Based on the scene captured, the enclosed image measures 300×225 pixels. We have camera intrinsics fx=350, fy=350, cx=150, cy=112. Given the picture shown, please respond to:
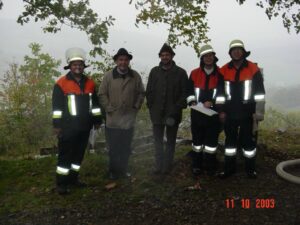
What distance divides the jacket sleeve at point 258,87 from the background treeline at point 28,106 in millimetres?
13149

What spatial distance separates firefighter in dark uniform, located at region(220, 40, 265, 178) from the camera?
583 centimetres

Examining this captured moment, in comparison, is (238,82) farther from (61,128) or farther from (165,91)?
(61,128)

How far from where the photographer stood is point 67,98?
19.1ft

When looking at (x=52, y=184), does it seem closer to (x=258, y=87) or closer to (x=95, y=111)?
(x=95, y=111)

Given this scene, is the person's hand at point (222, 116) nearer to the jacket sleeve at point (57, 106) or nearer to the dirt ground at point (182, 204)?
the dirt ground at point (182, 204)

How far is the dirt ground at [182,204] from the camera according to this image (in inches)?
187

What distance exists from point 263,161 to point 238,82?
218 centimetres

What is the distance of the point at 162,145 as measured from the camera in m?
6.55

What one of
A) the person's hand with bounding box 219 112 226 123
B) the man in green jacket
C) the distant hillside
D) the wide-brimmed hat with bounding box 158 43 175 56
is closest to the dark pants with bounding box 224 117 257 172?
the person's hand with bounding box 219 112 226 123

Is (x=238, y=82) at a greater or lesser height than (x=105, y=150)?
greater

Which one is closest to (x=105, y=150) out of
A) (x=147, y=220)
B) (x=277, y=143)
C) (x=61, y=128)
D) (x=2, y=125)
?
(x=61, y=128)

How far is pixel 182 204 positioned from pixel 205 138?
1.57 metres

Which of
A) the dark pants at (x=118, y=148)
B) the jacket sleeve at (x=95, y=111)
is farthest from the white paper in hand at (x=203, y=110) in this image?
the jacket sleeve at (x=95, y=111)

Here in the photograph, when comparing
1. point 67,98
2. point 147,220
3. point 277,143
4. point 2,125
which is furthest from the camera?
point 2,125
